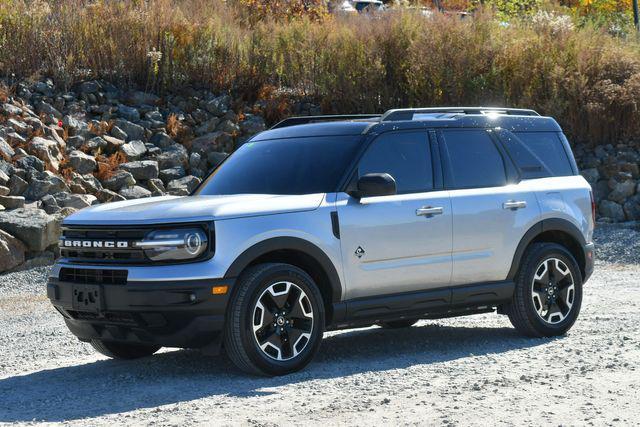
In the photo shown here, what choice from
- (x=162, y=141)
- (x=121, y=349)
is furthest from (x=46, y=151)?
(x=121, y=349)

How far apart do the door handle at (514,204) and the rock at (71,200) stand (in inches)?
320

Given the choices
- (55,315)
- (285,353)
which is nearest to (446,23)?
(55,315)

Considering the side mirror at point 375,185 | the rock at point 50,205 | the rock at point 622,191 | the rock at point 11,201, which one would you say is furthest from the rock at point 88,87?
the side mirror at point 375,185

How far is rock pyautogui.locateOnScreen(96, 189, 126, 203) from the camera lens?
16.2 metres

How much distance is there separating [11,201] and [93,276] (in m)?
8.25

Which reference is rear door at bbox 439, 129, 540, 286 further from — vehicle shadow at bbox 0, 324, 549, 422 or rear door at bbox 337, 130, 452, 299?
vehicle shadow at bbox 0, 324, 549, 422

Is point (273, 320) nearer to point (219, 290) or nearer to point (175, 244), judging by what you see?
point (219, 290)

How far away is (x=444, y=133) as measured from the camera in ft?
29.2

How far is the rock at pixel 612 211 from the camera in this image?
62.1 ft

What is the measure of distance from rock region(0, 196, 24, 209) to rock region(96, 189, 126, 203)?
50.2 inches

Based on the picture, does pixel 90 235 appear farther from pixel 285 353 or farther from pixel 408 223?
pixel 408 223

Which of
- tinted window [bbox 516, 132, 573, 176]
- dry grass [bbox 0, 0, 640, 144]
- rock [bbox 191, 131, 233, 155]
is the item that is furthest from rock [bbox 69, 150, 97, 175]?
tinted window [bbox 516, 132, 573, 176]

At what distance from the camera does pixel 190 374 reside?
788 cm

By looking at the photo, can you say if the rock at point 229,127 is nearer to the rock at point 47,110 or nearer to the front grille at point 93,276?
the rock at point 47,110
